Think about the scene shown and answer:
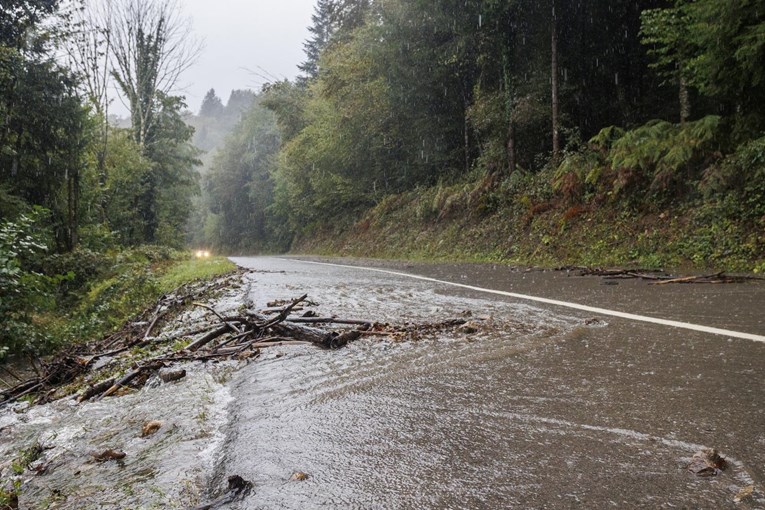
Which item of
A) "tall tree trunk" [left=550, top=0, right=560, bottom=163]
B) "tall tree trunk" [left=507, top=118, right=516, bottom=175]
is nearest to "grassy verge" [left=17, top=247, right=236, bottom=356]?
"tall tree trunk" [left=507, top=118, right=516, bottom=175]

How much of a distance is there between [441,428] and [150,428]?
1487 millimetres

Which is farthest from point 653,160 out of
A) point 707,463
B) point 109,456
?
point 109,456

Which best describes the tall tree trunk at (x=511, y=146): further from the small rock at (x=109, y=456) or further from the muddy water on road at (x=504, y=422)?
the small rock at (x=109, y=456)

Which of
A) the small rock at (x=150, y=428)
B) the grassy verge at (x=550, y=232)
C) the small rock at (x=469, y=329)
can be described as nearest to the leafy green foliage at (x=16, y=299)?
the small rock at (x=150, y=428)

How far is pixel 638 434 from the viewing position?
2.04 meters

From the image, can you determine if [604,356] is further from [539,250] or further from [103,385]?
[539,250]

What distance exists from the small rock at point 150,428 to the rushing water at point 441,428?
0.08 metres

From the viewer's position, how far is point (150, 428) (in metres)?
2.51

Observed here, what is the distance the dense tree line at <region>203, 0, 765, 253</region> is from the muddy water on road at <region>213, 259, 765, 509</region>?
7777mm

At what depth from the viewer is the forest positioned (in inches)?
379

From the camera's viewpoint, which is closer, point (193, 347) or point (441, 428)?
point (441, 428)

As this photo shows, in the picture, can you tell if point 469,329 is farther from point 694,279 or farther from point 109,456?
point 694,279

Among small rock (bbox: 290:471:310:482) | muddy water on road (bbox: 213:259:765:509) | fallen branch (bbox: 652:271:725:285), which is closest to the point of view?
muddy water on road (bbox: 213:259:765:509)

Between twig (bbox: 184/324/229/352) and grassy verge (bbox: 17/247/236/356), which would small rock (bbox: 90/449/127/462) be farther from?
grassy verge (bbox: 17/247/236/356)
